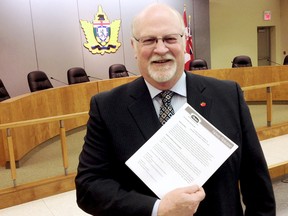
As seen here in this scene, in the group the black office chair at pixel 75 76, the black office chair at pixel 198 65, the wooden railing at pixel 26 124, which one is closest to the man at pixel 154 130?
the wooden railing at pixel 26 124

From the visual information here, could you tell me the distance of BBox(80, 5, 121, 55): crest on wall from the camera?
25.7 ft

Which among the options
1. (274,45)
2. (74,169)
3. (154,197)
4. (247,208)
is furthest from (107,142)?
(274,45)

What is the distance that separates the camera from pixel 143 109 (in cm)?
111

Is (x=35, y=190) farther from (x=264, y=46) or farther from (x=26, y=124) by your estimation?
(x=264, y=46)

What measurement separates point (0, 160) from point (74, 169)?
0.94 metres

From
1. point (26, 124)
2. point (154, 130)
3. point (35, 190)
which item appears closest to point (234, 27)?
point (26, 124)

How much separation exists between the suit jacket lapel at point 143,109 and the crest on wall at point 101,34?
6916 millimetres

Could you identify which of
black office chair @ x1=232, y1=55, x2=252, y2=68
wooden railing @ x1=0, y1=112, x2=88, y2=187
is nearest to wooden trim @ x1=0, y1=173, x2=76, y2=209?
wooden railing @ x1=0, y1=112, x2=88, y2=187

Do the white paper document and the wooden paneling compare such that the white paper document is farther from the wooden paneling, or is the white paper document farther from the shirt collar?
the wooden paneling

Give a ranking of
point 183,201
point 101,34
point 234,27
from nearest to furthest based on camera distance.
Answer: point 183,201, point 101,34, point 234,27

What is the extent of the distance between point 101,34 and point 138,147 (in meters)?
7.25

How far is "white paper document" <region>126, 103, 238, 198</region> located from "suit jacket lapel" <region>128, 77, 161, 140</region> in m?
0.07

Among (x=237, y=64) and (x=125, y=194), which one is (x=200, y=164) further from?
(x=237, y=64)

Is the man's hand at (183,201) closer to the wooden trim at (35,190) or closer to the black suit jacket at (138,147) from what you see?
the black suit jacket at (138,147)
